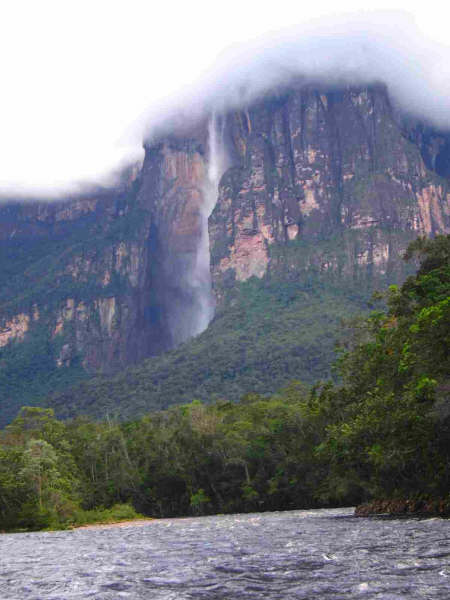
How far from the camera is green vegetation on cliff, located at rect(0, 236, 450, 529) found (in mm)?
40188

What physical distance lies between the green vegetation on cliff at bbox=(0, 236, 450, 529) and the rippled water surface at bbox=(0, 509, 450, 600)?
6.41m

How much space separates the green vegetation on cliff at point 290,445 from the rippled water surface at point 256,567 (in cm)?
641

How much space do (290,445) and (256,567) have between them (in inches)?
2272

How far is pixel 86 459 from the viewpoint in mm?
96000

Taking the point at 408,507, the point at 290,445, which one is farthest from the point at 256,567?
the point at 290,445

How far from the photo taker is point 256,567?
24625mm

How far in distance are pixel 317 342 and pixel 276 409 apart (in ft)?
284

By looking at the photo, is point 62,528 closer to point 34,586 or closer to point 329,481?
point 329,481

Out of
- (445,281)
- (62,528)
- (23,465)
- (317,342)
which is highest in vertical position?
(317,342)

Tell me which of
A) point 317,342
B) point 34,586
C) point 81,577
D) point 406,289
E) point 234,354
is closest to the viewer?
point 34,586

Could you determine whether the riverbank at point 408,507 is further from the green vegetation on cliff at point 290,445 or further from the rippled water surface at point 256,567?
the rippled water surface at point 256,567

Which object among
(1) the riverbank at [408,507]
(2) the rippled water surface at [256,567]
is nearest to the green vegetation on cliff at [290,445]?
(1) the riverbank at [408,507]

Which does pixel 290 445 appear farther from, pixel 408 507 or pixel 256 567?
pixel 256 567

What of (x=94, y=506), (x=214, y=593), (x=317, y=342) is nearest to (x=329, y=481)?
(x=94, y=506)
